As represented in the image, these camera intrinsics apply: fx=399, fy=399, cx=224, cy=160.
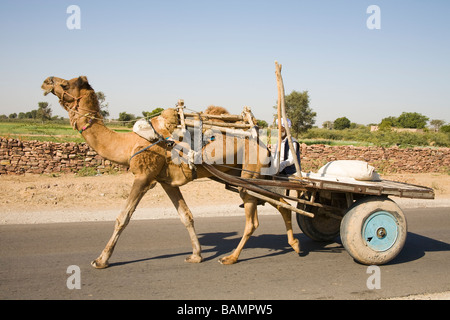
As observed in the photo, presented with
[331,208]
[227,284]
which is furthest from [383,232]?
[227,284]

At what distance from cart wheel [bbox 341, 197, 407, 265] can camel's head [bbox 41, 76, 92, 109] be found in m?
4.42

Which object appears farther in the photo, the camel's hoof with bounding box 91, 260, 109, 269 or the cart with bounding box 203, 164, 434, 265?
the cart with bounding box 203, 164, 434, 265

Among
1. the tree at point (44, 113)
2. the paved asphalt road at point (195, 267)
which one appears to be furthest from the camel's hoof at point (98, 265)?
the tree at point (44, 113)

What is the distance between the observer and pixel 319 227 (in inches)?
293

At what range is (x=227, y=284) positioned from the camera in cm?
534

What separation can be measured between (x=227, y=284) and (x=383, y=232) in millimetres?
2507

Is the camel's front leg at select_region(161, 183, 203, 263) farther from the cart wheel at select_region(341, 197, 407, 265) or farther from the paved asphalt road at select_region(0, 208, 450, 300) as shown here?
the cart wheel at select_region(341, 197, 407, 265)

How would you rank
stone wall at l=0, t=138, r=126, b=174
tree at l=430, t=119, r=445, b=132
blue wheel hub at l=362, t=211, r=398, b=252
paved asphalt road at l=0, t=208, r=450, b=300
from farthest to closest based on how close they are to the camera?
tree at l=430, t=119, r=445, b=132
stone wall at l=0, t=138, r=126, b=174
blue wheel hub at l=362, t=211, r=398, b=252
paved asphalt road at l=0, t=208, r=450, b=300

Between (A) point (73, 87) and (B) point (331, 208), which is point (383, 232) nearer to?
(B) point (331, 208)

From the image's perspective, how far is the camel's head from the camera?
5815mm

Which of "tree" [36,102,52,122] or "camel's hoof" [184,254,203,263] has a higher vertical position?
"tree" [36,102,52,122]

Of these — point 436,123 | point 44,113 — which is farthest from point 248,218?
point 436,123

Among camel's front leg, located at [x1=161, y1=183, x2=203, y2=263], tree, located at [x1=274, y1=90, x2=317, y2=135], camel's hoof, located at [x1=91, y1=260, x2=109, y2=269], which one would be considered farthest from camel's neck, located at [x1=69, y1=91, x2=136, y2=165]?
tree, located at [x1=274, y1=90, x2=317, y2=135]
